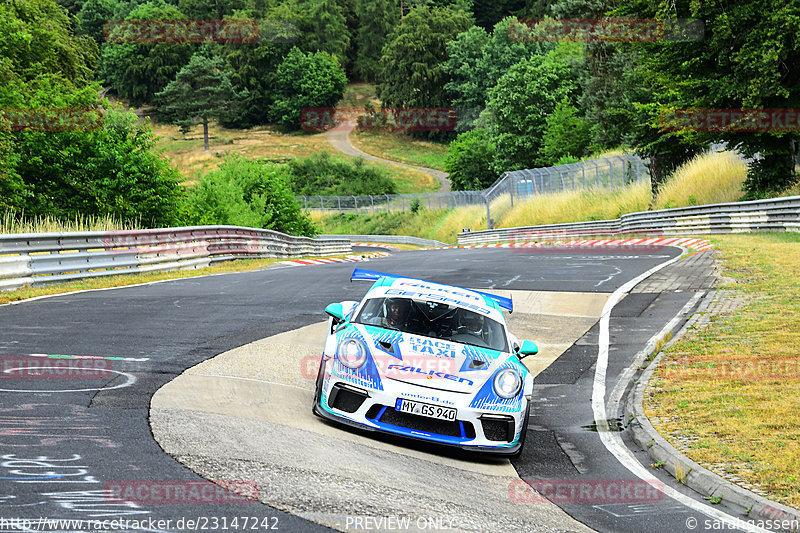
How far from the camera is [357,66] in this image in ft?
516

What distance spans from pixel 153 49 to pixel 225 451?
147 m

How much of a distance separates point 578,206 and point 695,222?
15.0 meters

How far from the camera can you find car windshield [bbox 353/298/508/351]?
27.0ft

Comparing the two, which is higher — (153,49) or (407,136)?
(153,49)

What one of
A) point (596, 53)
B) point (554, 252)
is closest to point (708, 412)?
point (554, 252)

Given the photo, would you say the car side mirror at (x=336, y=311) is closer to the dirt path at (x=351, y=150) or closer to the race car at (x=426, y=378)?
the race car at (x=426, y=378)

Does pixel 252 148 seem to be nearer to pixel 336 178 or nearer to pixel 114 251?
pixel 336 178

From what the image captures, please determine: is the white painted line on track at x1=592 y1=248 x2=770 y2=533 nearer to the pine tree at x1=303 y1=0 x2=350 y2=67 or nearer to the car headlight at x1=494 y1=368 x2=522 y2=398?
the car headlight at x1=494 y1=368 x2=522 y2=398

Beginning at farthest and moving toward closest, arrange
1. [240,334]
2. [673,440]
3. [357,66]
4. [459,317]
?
[357,66] < [240,334] < [459,317] < [673,440]

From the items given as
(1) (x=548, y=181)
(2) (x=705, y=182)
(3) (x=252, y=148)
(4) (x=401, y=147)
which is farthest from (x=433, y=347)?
(4) (x=401, y=147)

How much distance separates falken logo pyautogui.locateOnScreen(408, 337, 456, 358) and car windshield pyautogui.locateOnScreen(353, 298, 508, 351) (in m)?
0.26

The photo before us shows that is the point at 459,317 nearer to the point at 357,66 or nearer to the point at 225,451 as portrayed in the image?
the point at 225,451

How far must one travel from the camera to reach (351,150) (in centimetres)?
12194

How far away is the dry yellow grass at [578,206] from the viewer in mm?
44406
